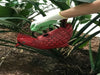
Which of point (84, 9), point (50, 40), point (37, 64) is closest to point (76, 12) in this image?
point (84, 9)

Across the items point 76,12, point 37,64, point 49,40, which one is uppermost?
point 76,12

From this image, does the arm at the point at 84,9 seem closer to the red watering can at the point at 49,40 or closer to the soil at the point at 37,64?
the red watering can at the point at 49,40

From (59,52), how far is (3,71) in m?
0.28

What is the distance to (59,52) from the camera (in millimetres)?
879

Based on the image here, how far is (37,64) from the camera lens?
91 centimetres

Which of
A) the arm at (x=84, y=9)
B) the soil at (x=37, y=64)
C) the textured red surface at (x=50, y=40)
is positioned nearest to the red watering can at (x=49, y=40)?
the textured red surface at (x=50, y=40)

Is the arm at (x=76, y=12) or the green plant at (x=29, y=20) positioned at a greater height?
the arm at (x=76, y=12)

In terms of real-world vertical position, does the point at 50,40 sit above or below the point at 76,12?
below

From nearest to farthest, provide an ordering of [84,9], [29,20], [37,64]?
[84,9], [29,20], [37,64]

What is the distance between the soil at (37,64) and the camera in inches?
33.3

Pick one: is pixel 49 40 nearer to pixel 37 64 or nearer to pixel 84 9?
pixel 84 9

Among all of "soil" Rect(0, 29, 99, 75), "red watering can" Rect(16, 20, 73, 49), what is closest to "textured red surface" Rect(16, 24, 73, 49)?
"red watering can" Rect(16, 20, 73, 49)

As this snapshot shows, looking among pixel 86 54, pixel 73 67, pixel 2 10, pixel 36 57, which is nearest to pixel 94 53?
pixel 86 54

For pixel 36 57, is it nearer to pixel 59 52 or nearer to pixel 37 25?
pixel 59 52
